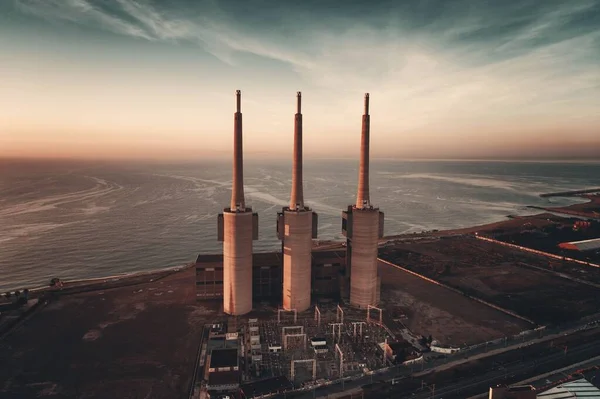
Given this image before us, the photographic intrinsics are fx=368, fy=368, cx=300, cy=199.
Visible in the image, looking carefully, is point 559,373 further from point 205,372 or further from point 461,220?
point 461,220

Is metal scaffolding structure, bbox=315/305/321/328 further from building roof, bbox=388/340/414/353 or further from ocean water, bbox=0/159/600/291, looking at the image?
ocean water, bbox=0/159/600/291

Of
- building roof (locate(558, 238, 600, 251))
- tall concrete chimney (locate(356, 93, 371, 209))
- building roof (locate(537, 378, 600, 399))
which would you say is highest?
tall concrete chimney (locate(356, 93, 371, 209))

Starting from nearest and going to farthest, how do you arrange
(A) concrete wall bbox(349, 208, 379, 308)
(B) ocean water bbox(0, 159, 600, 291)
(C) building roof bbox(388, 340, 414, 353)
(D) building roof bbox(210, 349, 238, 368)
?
(D) building roof bbox(210, 349, 238, 368)
(C) building roof bbox(388, 340, 414, 353)
(A) concrete wall bbox(349, 208, 379, 308)
(B) ocean water bbox(0, 159, 600, 291)

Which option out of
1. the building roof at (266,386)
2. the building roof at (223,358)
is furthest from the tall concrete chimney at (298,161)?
the building roof at (266,386)

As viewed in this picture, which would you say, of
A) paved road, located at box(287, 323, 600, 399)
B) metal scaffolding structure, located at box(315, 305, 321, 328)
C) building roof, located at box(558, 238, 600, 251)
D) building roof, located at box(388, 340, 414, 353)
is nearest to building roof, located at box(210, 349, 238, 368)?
paved road, located at box(287, 323, 600, 399)

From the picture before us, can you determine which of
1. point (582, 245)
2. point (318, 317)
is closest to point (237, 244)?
point (318, 317)

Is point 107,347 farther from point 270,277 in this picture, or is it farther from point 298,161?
point 298,161
